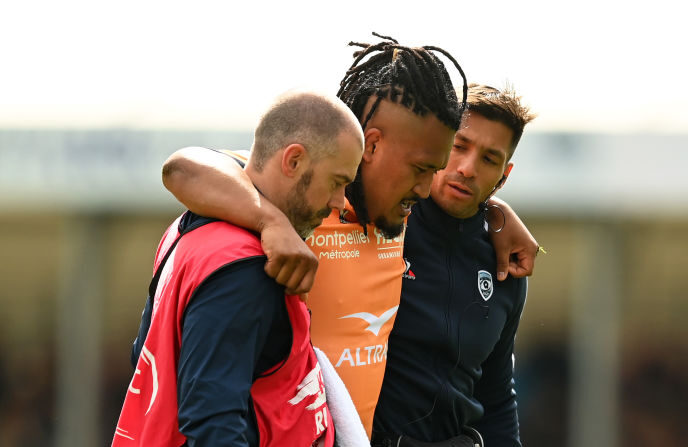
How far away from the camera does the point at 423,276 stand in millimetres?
3213

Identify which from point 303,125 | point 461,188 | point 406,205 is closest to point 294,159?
point 303,125

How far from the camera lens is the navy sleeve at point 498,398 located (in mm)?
3566

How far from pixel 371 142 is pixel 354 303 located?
49cm

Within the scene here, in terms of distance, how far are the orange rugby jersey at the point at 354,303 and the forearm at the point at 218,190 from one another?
0.45 metres

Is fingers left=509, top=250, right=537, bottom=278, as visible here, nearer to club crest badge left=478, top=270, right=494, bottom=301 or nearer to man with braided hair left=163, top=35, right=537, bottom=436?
club crest badge left=478, top=270, right=494, bottom=301

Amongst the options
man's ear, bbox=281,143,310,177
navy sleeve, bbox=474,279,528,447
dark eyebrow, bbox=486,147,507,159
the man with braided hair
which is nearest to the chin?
the man with braided hair

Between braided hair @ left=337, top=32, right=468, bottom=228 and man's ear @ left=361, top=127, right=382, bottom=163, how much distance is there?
0.13ft

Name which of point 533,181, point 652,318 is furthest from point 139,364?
point 652,318

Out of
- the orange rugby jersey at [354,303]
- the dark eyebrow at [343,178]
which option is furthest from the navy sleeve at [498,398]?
the dark eyebrow at [343,178]

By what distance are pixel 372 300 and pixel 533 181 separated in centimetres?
521

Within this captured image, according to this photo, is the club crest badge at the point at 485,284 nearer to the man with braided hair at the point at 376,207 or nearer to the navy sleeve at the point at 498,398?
the navy sleeve at the point at 498,398

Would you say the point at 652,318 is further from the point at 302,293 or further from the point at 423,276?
the point at 302,293

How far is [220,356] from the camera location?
6.87 feet

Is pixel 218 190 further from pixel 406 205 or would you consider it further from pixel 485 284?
pixel 485 284
